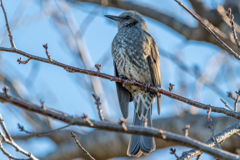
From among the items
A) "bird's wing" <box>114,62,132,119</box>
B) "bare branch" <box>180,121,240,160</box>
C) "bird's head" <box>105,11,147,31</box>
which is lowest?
"bare branch" <box>180,121,240,160</box>

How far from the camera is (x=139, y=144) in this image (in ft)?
12.1

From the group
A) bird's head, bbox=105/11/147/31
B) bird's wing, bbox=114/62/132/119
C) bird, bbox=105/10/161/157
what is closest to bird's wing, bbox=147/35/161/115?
bird, bbox=105/10/161/157

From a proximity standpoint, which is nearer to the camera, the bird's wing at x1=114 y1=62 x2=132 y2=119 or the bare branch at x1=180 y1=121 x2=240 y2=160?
the bare branch at x1=180 y1=121 x2=240 y2=160

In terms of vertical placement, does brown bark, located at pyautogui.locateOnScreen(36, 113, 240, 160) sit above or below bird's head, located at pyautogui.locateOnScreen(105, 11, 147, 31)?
below

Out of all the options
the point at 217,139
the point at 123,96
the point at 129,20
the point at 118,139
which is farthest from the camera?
the point at 118,139

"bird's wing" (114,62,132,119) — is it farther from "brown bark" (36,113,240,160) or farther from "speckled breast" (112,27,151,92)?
"brown bark" (36,113,240,160)

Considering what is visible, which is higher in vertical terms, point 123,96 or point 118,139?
point 118,139

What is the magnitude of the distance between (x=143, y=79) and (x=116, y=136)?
2127mm

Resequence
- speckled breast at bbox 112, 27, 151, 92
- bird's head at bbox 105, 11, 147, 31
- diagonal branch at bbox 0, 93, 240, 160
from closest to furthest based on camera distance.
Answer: diagonal branch at bbox 0, 93, 240, 160
speckled breast at bbox 112, 27, 151, 92
bird's head at bbox 105, 11, 147, 31

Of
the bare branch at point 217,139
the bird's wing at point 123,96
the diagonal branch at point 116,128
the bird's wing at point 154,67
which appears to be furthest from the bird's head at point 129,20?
the diagonal branch at point 116,128

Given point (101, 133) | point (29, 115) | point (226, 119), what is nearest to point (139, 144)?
point (226, 119)

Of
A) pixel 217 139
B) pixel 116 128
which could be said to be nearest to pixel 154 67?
pixel 217 139

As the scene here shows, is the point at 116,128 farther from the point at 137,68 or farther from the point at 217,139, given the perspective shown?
the point at 137,68

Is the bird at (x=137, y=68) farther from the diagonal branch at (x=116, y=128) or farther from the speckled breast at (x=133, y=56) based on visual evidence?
the diagonal branch at (x=116, y=128)
